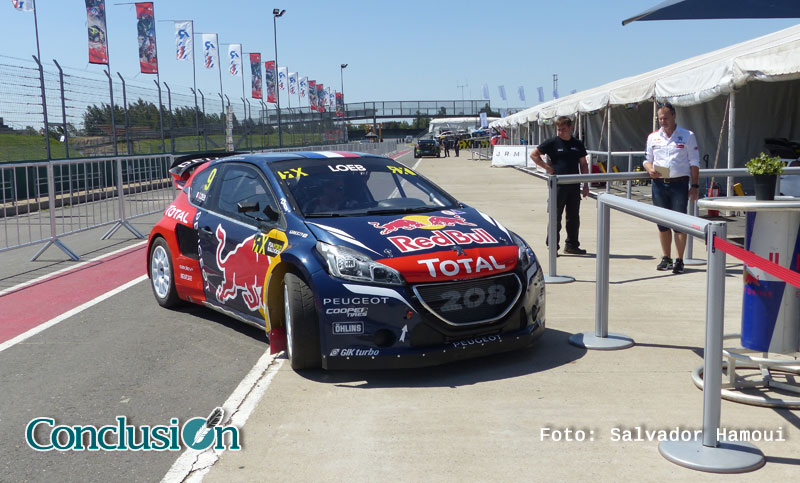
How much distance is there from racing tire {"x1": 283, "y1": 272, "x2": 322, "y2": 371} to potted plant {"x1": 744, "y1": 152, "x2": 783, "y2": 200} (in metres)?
2.92

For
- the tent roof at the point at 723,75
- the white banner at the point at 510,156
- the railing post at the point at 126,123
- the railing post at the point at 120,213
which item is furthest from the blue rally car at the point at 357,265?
the white banner at the point at 510,156

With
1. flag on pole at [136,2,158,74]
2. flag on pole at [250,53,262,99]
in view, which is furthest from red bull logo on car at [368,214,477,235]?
flag on pole at [250,53,262,99]

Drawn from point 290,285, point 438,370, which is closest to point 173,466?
point 290,285

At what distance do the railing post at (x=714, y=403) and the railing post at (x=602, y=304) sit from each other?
195cm

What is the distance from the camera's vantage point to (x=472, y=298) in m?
5.26

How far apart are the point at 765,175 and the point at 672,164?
11.8 ft

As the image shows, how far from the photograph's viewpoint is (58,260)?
11.2 m

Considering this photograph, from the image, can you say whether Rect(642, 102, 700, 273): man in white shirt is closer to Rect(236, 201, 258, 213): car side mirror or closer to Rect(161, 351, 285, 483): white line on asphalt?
Rect(236, 201, 258, 213): car side mirror

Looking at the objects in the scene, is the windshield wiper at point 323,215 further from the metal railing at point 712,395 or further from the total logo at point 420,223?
the metal railing at point 712,395

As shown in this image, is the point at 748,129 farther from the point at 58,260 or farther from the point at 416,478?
the point at 416,478

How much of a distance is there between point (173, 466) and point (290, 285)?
168cm

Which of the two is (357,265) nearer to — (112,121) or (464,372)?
(464,372)

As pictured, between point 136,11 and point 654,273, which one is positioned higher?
point 136,11

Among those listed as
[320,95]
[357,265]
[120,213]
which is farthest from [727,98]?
[320,95]
